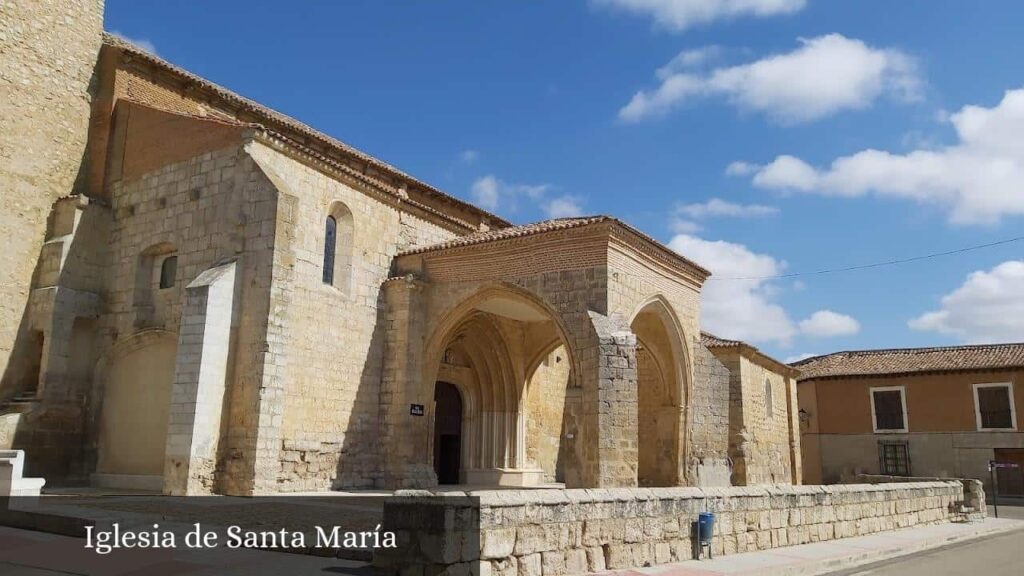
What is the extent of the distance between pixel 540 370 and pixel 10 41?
13912mm

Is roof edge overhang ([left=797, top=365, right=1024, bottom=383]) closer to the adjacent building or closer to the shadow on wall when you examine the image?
the adjacent building

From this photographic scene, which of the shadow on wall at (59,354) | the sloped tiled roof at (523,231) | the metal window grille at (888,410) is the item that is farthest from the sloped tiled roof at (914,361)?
the shadow on wall at (59,354)

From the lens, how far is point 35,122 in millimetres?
14906

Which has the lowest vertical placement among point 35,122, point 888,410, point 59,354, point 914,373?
point 59,354

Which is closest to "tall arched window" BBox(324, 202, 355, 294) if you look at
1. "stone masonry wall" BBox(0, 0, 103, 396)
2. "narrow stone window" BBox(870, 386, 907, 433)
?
"stone masonry wall" BBox(0, 0, 103, 396)

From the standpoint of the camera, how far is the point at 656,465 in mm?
16672

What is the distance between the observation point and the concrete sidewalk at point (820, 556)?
25.0 feet

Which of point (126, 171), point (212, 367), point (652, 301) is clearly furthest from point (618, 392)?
point (126, 171)

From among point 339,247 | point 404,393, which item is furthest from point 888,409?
point 339,247

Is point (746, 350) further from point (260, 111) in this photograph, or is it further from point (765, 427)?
point (260, 111)

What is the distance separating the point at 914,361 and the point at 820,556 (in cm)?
2750

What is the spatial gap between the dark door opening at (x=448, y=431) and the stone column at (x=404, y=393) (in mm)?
3093

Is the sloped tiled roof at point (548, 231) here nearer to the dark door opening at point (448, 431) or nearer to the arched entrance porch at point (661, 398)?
the arched entrance porch at point (661, 398)

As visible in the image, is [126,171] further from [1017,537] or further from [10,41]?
[1017,537]
